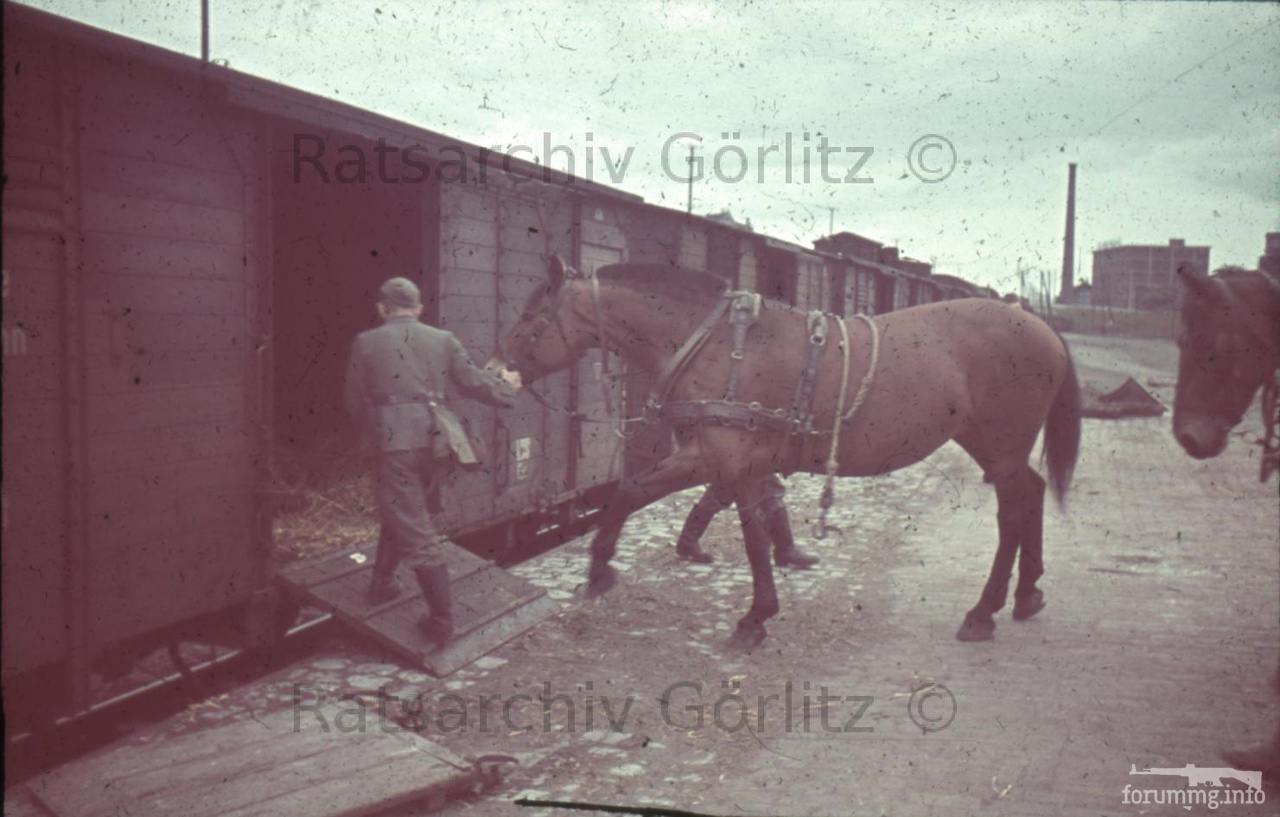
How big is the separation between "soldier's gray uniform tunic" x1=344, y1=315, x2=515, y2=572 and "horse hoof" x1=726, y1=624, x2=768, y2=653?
6.46 feet

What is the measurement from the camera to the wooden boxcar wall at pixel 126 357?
3.35 metres

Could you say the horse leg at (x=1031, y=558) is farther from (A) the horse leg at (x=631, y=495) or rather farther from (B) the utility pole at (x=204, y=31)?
(B) the utility pole at (x=204, y=31)

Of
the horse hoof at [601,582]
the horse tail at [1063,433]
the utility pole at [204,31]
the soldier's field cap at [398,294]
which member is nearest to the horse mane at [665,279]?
the soldier's field cap at [398,294]

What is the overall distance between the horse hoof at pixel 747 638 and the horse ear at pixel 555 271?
2374 millimetres

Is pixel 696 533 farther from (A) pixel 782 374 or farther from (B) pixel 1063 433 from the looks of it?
(B) pixel 1063 433

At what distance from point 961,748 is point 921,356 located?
77.2 inches

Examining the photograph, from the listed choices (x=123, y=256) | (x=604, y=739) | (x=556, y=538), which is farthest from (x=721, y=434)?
(x=556, y=538)

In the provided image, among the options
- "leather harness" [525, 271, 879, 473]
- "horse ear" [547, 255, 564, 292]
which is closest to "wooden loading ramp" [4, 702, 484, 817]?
"leather harness" [525, 271, 879, 473]

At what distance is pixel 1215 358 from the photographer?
57.2 inches

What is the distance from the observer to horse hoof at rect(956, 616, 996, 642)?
5031mm

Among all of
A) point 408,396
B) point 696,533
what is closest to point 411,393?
point 408,396

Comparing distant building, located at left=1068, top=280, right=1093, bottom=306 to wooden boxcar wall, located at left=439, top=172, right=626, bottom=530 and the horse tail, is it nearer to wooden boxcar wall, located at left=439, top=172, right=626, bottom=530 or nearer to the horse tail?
the horse tail

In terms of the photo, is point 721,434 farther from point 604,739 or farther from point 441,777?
point 441,777

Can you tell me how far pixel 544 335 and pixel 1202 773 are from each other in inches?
127
